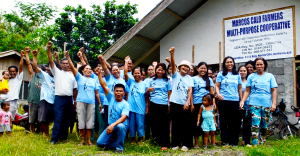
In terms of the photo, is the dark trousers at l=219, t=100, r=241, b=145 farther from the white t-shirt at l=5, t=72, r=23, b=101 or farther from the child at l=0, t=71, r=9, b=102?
the child at l=0, t=71, r=9, b=102

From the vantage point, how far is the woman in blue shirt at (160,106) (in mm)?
5195

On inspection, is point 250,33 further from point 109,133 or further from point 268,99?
point 109,133

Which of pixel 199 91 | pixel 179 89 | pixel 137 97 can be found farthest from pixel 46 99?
pixel 199 91

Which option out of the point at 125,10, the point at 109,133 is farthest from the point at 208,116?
the point at 125,10

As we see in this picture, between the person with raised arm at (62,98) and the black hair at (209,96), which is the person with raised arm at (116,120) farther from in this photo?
the black hair at (209,96)

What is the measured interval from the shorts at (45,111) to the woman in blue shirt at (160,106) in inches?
84.6

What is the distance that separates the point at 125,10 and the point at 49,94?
56.6 ft

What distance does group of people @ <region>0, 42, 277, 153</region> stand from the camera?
5010 mm

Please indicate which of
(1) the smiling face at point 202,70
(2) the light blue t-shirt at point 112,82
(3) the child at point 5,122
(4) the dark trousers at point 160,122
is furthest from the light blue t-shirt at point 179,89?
(3) the child at point 5,122

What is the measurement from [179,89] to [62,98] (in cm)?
228

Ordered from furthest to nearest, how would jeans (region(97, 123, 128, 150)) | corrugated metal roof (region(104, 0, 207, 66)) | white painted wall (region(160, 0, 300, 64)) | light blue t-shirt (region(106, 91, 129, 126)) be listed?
corrugated metal roof (region(104, 0, 207, 66)) < white painted wall (region(160, 0, 300, 64)) < light blue t-shirt (region(106, 91, 129, 126)) < jeans (region(97, 123, 128, 150))

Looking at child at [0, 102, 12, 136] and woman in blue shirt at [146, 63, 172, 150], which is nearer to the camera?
woman in blue shirt at [146, 63, 172, 150]

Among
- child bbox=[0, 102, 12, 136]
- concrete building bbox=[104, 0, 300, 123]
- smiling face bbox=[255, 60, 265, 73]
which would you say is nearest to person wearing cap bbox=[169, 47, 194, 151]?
smiling face bbox=[255, 60, 265, 73]

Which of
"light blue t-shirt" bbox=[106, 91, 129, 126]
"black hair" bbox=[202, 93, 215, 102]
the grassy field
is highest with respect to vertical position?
"black hair" bbox=[202, 93, 215, 102]
